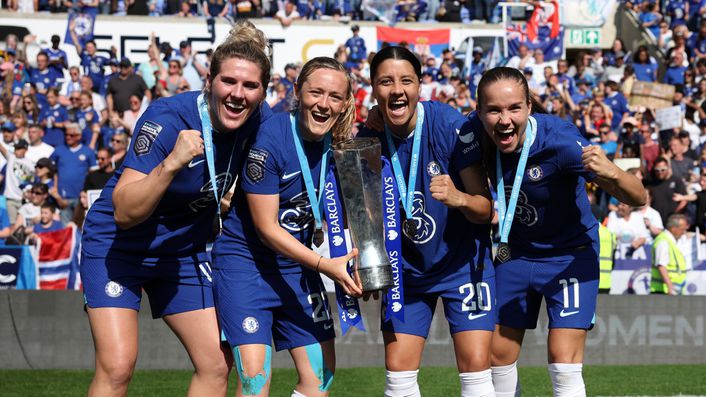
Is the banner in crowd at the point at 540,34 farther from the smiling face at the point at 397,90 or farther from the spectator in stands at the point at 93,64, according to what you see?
the smiling face at the point at 397,90

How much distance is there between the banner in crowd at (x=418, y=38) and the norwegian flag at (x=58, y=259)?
36.7ft

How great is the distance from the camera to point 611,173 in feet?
18.9

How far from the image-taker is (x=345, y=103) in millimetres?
5582

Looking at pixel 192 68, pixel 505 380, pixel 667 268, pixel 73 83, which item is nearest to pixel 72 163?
pixel 73 83

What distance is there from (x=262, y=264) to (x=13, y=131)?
1119 cm

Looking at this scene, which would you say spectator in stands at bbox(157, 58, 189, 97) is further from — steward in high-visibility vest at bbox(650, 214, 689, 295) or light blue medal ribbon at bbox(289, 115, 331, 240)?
light blue medal ribbon at bbox(289, 115, 331, 240)

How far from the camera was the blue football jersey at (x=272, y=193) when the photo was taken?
18.0 feet

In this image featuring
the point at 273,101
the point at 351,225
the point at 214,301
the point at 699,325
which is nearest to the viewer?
the point at 351,225

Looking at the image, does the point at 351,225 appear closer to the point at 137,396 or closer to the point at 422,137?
the point at 422,137

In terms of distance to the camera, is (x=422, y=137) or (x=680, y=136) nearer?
(x=422, y=137)

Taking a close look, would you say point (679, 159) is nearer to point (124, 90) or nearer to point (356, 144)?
point (124, 90)

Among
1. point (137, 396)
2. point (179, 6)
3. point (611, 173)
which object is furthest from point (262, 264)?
point (179, 6)

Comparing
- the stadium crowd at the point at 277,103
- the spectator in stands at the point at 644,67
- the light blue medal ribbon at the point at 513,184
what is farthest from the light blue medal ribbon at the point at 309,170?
the spectator in stands at the point at 644,67

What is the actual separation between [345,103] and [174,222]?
113 centimetres
